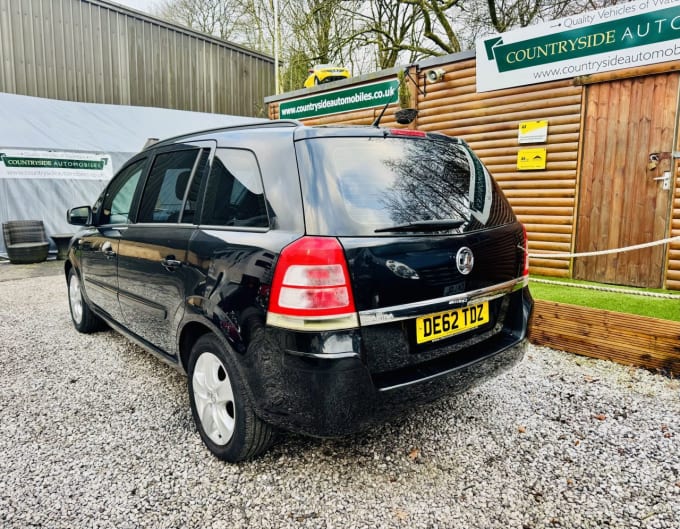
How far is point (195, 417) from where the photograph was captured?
2.68 metres

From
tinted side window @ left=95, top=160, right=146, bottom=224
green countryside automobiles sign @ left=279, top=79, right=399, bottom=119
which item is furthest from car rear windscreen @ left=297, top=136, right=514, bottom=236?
green countryside automobiles sign @ left=279, top=79, right=399, bottom=119

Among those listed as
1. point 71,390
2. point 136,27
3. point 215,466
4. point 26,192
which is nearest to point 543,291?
point 215,466

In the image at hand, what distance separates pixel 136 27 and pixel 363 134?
49.8ft

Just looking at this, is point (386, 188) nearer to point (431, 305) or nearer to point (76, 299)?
point (431, 305)

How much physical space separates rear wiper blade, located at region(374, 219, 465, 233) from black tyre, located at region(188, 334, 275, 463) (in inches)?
39.4

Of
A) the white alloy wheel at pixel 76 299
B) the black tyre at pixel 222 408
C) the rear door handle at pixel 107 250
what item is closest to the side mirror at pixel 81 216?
the rear door handle at pixel 107 250

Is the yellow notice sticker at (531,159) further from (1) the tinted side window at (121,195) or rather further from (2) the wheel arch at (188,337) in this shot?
(2) the wheel arch at (188,337)

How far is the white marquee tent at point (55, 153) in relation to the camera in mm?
9703

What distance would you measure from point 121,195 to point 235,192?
5.52 ft

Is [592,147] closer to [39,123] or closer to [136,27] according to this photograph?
[39,123]

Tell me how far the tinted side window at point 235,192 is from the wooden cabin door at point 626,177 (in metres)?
4.92

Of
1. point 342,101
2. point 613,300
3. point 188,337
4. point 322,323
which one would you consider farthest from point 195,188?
point 342,101

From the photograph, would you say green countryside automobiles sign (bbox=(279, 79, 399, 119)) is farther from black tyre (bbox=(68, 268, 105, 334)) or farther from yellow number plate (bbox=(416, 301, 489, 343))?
yellow number plate (bbox=(416, 301, 489, 343))

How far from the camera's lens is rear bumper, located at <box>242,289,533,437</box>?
76.4 inches
